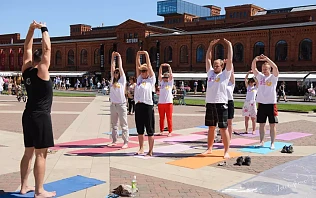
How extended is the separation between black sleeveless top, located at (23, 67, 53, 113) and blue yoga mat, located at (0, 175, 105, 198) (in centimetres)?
124

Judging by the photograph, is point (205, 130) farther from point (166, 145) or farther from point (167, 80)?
point (166, 145)

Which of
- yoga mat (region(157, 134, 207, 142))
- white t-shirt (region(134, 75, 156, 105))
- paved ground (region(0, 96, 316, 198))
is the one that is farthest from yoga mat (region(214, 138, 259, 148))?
white t-shirt (region(134, 75, 156, 105))

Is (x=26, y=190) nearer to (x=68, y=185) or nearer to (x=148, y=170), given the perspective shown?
(x=68, y=185)

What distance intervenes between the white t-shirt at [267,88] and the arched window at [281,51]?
38.6 meters

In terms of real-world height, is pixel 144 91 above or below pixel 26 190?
above

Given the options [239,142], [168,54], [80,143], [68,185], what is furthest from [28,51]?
[168,54]

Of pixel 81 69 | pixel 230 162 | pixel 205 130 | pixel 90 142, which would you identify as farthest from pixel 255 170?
pixel 81 69

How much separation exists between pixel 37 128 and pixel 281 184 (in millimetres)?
3806

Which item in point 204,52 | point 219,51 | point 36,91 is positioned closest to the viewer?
point 36,91

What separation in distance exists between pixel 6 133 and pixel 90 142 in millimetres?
2901

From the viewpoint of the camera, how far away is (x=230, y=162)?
24.9 ft

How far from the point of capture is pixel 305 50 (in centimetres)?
4409

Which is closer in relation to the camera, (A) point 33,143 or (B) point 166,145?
(A) point 33,143

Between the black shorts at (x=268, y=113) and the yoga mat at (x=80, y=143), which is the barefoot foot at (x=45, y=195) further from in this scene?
the black shorts at (x=268, y=113)
